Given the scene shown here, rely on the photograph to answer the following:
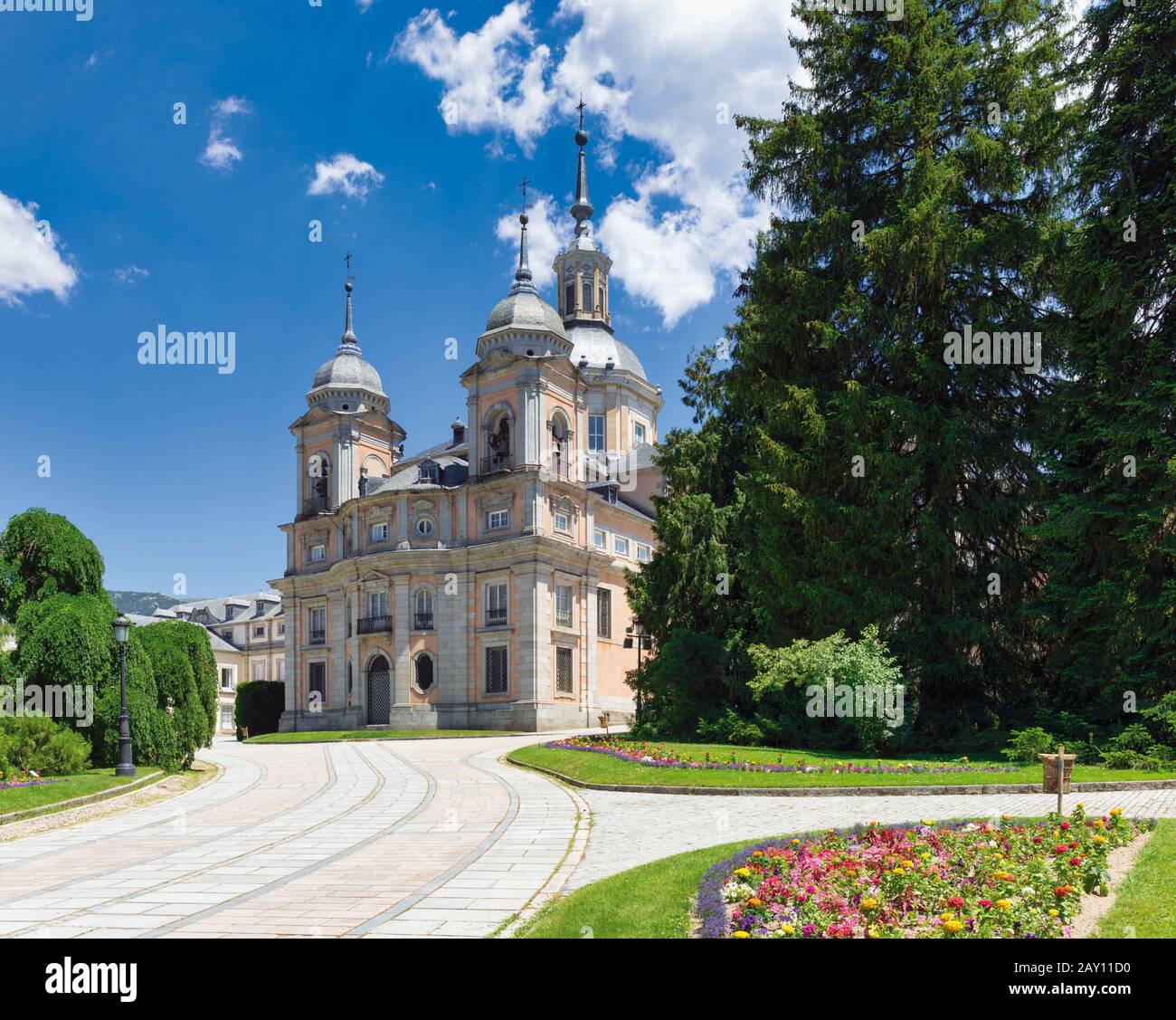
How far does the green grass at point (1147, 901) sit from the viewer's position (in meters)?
7.04

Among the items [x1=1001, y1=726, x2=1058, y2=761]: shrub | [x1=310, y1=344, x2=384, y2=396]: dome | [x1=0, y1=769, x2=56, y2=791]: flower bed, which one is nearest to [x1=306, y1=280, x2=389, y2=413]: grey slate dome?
[x1=310, y1=344, x2=384, y2=396]: dome

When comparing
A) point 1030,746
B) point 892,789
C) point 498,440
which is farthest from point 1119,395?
point 498,440

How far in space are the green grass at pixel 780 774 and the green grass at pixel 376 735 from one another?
68.9ft

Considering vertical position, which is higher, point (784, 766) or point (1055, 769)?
point (1055, 769)

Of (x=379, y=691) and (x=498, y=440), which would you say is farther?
(x=379, y=691)

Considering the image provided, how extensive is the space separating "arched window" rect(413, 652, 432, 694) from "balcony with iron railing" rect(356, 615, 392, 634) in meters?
2.69

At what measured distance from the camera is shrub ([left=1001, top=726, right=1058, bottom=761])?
66.7 feet

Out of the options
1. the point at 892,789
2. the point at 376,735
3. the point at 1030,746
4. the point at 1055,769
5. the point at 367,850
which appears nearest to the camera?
the point at 367,850

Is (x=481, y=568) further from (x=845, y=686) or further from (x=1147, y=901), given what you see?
(x=1147, y=901)

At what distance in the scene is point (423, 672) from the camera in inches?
2062

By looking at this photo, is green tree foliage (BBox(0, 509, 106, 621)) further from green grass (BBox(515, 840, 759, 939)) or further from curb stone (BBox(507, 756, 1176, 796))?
green grass (BBox(515, 840, 759, 939))

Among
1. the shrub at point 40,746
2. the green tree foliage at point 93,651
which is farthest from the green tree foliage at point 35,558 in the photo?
the shrub at point 40,746

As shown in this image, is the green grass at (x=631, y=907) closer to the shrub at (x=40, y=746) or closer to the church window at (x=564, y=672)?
the shrub at (x=40, y=746)

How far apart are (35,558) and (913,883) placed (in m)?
23.1
